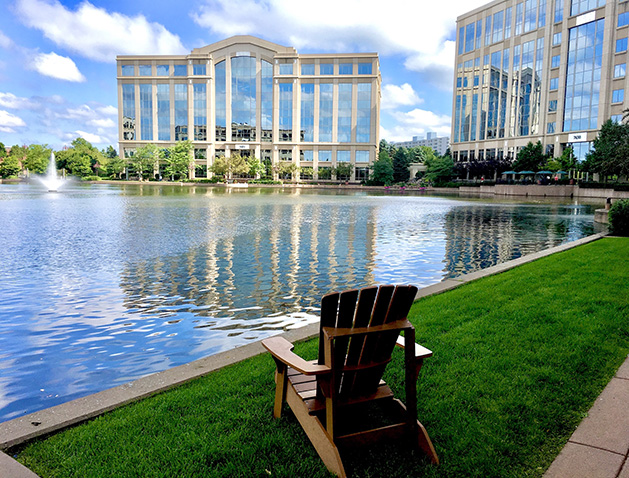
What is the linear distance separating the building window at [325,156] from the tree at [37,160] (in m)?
71.1

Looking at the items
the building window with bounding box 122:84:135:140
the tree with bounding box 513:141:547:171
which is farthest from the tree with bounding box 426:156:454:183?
the building window with bounding box 122:84:135:140

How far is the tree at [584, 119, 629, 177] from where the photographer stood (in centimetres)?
5206

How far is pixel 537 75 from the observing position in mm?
80125

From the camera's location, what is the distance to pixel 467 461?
347cm

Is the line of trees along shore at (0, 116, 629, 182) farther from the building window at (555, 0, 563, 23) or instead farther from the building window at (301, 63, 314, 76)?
the building window at (301, 63, 314, 76)

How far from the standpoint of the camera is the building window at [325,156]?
11081cm

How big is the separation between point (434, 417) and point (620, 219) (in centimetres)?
1755

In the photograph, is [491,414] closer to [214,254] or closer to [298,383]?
[298,383]

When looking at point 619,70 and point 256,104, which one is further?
point 256,104

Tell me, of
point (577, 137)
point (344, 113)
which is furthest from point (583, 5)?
point (344, 113)

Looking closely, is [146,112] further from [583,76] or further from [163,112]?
[583,76]

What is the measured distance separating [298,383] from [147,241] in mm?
14212

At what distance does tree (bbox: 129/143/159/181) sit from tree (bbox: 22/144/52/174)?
29308 millimetres

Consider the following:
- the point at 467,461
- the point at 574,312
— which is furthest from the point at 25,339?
the point at 574,312
